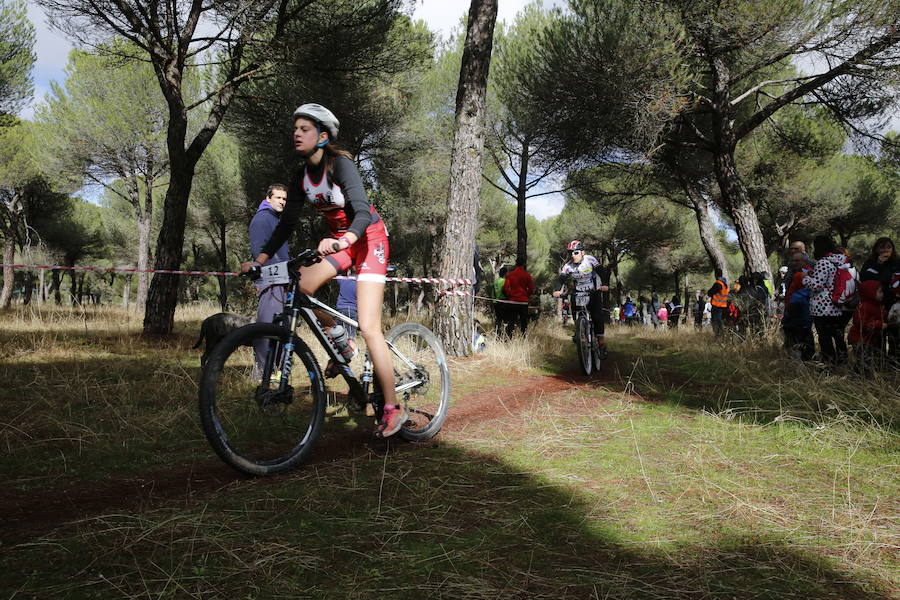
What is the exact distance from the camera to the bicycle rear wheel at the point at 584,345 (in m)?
6.55

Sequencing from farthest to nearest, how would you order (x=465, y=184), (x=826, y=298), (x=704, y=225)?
(x=704, y=225) < (x=465, y=184) < (x=826, y=298)

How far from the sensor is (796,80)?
986cm

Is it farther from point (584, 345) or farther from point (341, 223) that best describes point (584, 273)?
point (341, 223)

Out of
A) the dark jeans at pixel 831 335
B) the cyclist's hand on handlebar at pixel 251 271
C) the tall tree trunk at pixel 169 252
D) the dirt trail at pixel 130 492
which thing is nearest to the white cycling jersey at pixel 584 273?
the dark jeans at pixel 831 335

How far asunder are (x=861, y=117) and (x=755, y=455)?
35.9 ft

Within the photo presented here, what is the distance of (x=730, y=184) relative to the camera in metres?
10.2

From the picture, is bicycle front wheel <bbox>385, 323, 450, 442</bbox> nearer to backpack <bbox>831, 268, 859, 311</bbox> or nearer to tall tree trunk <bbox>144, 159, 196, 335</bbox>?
backpack <bbox>831, 268, 859, 311</bbox>

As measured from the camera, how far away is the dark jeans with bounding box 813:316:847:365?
5887mm

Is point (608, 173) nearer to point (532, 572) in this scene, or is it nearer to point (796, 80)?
point (796, 80)

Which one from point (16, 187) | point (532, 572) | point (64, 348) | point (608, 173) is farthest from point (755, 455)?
point (16, 187)

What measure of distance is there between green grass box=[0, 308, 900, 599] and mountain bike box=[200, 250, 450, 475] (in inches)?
7.5

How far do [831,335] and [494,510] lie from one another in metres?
5.60

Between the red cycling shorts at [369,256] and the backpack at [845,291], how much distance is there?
517 cm

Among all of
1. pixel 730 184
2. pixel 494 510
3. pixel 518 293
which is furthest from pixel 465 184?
pixel 730 184
